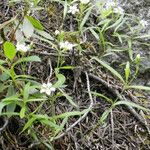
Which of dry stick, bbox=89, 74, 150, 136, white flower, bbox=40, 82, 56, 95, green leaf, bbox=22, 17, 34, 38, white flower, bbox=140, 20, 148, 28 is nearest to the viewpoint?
white flower, bbox=40, 82, 56, 95

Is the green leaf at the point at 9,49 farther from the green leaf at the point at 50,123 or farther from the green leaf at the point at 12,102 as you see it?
the green leaf at the point at 50,123

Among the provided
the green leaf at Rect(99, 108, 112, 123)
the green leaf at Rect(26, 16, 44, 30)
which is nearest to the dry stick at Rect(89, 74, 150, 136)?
the green leaf at Rect(99, 108, 112, 123)

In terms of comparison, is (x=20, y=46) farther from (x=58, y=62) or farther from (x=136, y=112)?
(x=136, y=112)

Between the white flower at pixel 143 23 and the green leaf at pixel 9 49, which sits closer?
the green leaf at pixel 9 49

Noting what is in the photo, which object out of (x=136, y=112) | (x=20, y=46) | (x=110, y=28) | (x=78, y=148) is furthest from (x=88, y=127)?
(x=110, y=28)

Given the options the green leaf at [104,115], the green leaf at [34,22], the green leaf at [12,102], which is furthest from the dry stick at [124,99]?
the green leaf at [12,102]

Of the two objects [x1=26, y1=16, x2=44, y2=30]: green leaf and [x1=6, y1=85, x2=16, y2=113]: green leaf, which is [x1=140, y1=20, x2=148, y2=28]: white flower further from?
[x1=6, y1=85, x2=16, y2=113]: green leaf

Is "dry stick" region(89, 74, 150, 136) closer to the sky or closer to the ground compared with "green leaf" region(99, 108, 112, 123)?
closer to the ground

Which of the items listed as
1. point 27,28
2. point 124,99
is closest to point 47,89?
point 27,28

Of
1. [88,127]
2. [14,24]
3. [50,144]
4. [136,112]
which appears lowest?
[136,112]
